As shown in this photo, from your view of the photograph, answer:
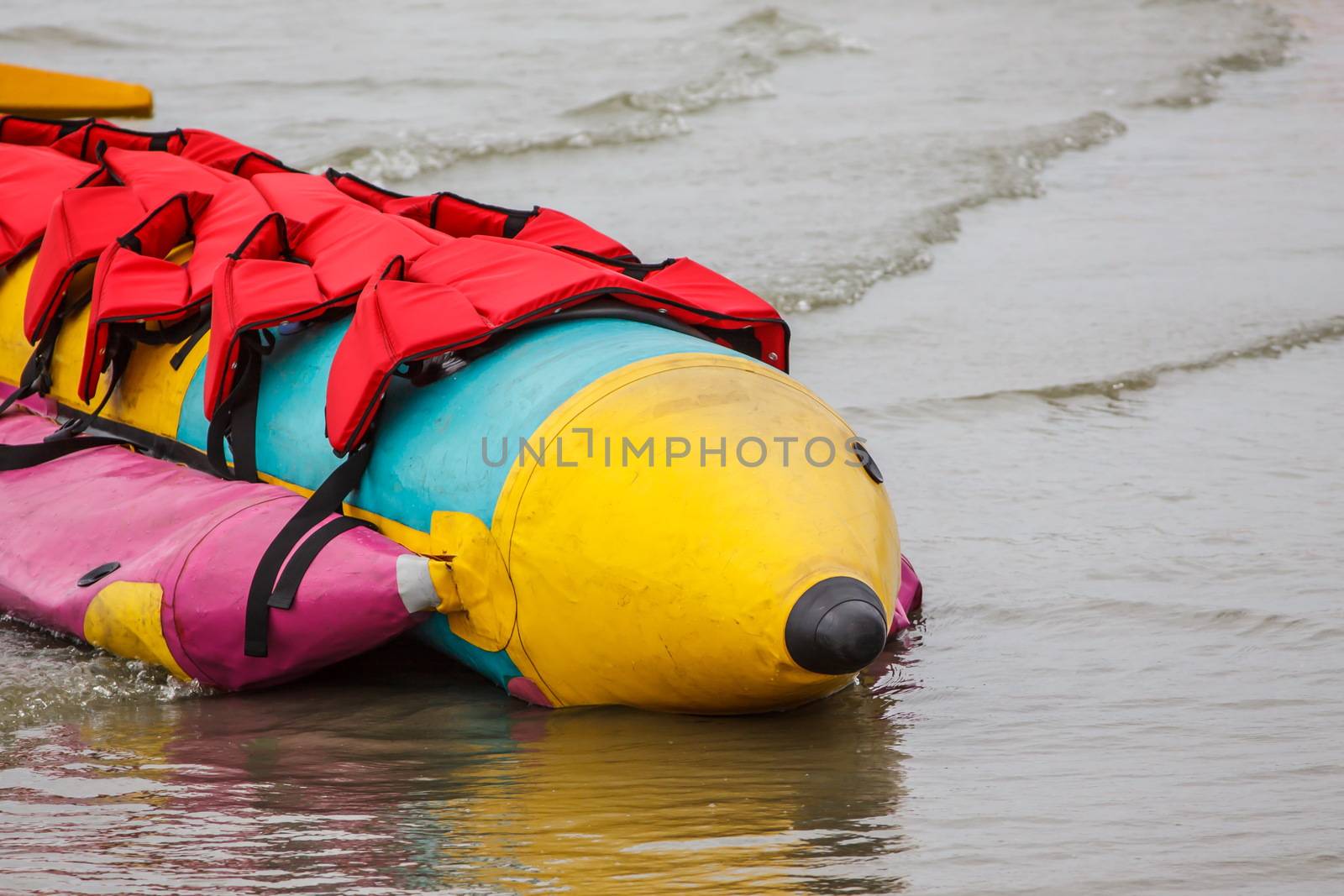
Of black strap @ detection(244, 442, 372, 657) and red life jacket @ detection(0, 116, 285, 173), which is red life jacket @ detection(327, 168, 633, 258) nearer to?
red life jacket @ detection(0, 116, 285, 173)

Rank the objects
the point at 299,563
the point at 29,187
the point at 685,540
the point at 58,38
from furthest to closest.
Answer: the point at 58,38 → the point at 29,187 → the point at 299,563 → the point at 685,540

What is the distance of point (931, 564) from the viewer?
13.9 feet

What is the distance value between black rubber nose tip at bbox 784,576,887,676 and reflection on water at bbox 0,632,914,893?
22 centimetres

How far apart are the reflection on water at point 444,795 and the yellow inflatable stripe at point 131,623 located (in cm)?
13

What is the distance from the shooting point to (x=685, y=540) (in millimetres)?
2891

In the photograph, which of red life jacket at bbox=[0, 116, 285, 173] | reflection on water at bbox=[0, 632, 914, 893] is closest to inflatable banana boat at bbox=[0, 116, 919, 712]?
reflection on water at bbox=[0, 632, 914, 893]

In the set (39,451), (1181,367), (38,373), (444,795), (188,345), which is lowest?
(1181,367)

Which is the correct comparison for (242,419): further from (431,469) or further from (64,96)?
(64,96)

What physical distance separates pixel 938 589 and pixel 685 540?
4.40ft

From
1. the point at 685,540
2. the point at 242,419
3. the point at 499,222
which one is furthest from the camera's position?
the point at 499,222

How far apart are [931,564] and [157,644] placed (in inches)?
79.5

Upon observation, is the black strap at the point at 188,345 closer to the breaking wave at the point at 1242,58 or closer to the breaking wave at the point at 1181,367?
the breaking wave at the point at 1181,367

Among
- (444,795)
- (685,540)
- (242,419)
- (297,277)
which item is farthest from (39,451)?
(685,540)

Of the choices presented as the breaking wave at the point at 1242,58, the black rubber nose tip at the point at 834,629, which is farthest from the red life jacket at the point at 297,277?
the breaking wave at the point at 1242,58
